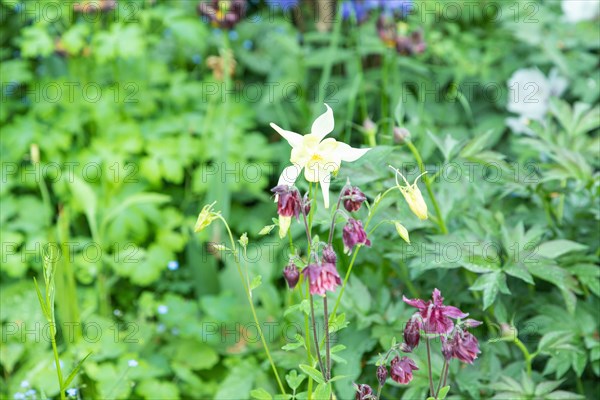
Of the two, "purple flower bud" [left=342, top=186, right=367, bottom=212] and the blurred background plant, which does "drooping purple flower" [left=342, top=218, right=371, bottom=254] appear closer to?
"purple flower bud" [left=342, top=186, right=367, bottom=212]

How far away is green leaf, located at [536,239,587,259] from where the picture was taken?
1.90 metres

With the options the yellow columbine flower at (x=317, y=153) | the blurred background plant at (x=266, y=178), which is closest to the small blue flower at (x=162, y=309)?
the blurred background plant at (x=266, y=178)

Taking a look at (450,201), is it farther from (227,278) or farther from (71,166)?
(71,166)

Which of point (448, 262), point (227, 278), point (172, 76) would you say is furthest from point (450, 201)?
point (172, 76)

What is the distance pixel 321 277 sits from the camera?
134 cm

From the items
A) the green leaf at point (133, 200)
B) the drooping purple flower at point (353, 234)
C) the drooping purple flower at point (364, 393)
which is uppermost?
the drooping purple flower at point (353, 234)

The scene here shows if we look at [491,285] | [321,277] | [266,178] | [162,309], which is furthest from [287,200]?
[266,178]

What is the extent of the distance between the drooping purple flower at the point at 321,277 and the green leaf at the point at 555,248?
2.61ft

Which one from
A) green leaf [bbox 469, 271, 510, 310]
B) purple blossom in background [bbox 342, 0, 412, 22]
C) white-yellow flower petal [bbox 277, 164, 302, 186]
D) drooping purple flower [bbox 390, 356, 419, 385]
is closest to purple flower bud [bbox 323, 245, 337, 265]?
white-yellow flower petal [bbox 277, 164, 302, 186]

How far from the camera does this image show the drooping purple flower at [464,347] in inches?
54.7

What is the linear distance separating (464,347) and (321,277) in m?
0.31

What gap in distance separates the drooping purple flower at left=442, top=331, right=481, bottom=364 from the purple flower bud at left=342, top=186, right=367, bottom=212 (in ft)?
1.03

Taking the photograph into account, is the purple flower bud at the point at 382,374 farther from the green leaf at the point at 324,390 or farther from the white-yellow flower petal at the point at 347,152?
the white-yellow flower petal at the point at 347,152

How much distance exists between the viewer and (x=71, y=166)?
2.89 metres
